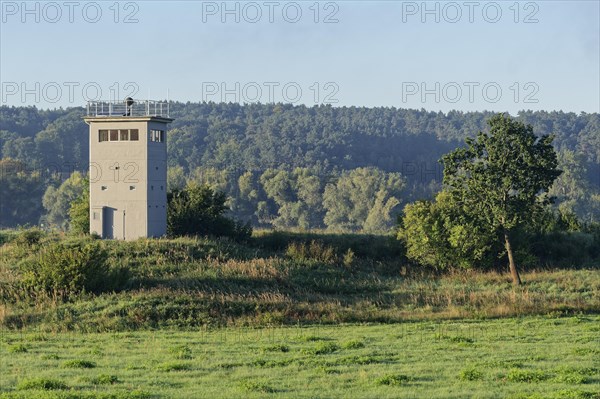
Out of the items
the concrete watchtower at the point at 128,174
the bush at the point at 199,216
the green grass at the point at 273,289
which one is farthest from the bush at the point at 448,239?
the concrete watchtower at the point at 128,174

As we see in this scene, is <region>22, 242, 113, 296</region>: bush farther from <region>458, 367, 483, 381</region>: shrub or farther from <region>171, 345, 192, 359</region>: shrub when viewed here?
<region>458, 367, 483, 381</region>: shrub

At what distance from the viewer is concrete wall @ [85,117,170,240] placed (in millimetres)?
59312

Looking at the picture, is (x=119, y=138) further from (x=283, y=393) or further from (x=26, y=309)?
(x=283, y=393)

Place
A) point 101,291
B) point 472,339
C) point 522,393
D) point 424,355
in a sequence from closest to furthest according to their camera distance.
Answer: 1. point 522,393
2. point 424,355
3. point 472,339
4. point 101,291

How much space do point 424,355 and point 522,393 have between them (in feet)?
21.6

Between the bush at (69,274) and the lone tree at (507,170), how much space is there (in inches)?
847

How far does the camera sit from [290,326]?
1416 inches

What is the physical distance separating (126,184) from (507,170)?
24.0 meters

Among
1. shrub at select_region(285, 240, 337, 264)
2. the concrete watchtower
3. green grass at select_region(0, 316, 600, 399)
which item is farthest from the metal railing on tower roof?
green grass at select_region(0, 316, 600, 399)

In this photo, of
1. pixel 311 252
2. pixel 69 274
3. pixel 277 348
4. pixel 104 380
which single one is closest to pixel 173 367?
pixel 104 380

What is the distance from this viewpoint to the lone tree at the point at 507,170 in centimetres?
5247

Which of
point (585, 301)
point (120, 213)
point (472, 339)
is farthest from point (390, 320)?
point (120, 213)

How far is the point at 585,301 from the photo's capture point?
43.7 meters

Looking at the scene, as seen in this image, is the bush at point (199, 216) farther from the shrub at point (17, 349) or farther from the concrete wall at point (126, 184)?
the shrub at point (17, 349)
